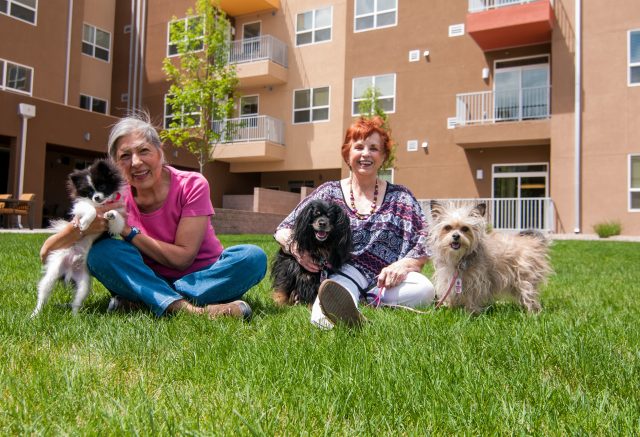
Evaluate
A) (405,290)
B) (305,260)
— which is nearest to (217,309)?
(305,260)

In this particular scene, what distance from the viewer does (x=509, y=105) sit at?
18547 mm

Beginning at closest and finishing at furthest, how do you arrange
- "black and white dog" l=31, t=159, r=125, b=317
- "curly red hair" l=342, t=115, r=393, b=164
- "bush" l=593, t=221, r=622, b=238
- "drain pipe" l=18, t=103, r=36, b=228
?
"black and white dog" l=31, t=159, r=125, b=317
"curly red hair" l=342, t=115, r=393, b=164
"bush" l=593, t=221, r=622, b=238
"drain pipe" l=18, t=103, r=36, b=228

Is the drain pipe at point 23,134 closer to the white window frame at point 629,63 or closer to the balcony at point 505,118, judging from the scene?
the balcony at point 505,118

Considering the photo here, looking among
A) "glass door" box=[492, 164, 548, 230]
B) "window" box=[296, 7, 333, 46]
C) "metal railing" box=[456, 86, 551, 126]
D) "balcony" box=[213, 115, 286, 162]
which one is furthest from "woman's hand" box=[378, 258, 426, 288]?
"window" box=[296, 7, 333, 46]

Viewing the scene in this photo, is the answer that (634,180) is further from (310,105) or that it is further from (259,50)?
(259,50)

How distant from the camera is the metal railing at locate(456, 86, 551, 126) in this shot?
723 inches

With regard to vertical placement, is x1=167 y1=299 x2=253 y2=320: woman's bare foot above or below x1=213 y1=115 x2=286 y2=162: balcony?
below

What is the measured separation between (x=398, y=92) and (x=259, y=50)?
6627 mm

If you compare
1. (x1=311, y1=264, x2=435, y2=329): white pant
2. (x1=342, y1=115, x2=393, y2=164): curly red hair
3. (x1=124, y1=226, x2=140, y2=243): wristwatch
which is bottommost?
(x1=311, y1=264, x2=435, y2=329): white pant

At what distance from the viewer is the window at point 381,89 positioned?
21.3m

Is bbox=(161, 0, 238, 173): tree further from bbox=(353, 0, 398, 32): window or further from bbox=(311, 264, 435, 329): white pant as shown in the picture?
bbox=(311, 264, 435, 329): white pant

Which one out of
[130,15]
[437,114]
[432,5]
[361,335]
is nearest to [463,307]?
[361,335]

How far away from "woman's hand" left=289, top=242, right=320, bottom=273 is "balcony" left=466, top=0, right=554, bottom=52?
1575cm

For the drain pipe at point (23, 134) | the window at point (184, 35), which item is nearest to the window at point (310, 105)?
the window at point (184, 35)
